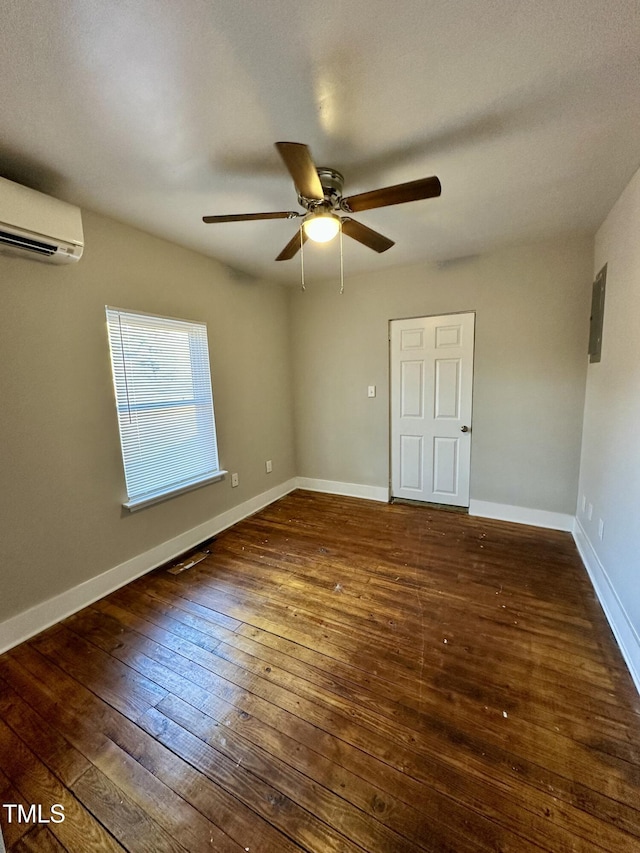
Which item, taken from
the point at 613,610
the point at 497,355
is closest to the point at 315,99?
the point at 497,355

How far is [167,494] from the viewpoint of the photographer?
8.92 feet

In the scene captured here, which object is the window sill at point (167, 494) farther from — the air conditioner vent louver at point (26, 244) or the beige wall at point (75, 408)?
the air conditioner vent louver at point (26, 244)

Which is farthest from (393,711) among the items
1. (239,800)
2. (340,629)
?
(239,800)

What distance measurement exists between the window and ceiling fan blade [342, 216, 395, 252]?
1.58 meters

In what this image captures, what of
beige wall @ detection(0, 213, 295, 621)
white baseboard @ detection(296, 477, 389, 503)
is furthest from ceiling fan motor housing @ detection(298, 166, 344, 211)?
white baseboard @ detection(296, 477, 389, 503)

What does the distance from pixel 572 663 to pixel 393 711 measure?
965 mm

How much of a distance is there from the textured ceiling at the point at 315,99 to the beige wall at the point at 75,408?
454 millimetres

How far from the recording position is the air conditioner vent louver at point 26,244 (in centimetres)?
172

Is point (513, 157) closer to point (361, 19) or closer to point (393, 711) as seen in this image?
point (361, 19)

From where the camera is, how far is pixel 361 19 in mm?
1057

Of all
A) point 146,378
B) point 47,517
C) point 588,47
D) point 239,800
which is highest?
point 588,47

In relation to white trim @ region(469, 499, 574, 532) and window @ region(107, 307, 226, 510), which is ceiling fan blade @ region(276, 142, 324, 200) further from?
white trim @ region(469, 499, 574, 532)

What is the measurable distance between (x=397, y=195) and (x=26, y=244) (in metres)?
1.93

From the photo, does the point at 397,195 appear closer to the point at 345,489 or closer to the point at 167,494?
the point at 167,494
